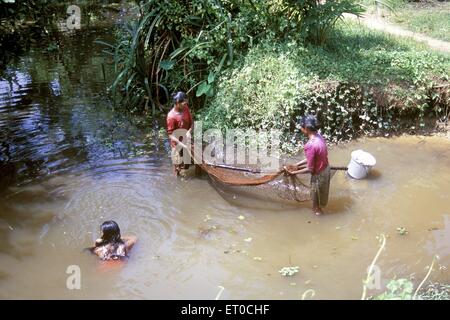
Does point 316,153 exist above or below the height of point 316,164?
above

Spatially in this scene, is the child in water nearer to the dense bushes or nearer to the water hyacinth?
the water hyacinth

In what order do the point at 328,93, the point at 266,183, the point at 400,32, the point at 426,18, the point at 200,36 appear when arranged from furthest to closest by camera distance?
the point at 426,18 < the point at 400,32 < the point at 200,36 < the point at 328,93 < the point at 266,183

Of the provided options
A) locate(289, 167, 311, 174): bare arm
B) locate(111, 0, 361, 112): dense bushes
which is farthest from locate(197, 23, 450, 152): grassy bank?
locate(289, 167, 311, 174): bare arm

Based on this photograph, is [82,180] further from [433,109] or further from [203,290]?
[433,109]

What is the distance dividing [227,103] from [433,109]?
3.71 m

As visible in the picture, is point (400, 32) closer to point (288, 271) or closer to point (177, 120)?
point (177, 120)

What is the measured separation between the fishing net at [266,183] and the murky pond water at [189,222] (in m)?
0.14

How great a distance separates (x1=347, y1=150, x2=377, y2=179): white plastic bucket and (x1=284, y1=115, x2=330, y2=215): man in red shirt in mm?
1012

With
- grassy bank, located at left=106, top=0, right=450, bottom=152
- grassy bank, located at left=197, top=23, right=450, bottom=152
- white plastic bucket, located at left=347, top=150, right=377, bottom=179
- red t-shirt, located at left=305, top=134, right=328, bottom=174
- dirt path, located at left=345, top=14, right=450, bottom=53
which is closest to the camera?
red t-shirt, located at left=305, top=134, right=328, bottom=174

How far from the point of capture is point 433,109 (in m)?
8.56

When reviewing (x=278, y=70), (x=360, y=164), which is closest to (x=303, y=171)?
(x=360, y=164)

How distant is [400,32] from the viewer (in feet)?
38.3

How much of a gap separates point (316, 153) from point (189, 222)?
77.3 inches

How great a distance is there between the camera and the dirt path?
10559 mm
